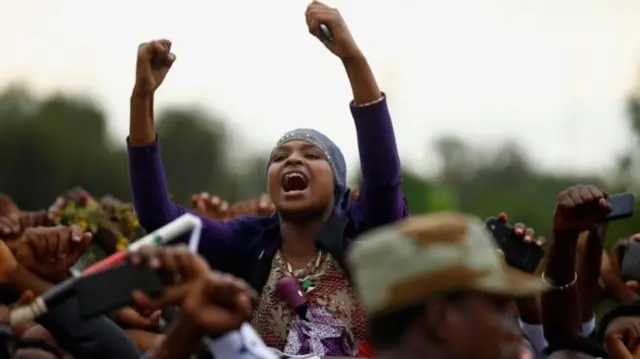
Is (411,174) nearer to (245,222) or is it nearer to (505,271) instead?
(245,222)

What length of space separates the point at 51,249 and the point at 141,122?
786 millimetres

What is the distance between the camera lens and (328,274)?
211 inches

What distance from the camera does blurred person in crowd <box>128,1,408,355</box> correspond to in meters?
5.25

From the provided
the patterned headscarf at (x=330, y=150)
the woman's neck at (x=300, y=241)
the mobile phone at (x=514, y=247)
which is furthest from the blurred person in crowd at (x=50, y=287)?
the mobile phone at (x=514, y=247)

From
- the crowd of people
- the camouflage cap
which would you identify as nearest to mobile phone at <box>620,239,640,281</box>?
the crowd of people

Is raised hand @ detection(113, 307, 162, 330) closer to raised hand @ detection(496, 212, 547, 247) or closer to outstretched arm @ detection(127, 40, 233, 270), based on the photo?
outstretched arm @ detection(127, 40, 233, 270)

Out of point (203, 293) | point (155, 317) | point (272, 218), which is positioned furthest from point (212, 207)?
point (203, 293)

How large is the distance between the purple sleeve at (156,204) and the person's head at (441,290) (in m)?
1.70

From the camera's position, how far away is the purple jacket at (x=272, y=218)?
5262 millimetres

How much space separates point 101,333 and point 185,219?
1.32m

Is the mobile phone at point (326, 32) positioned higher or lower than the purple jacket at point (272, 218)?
higher

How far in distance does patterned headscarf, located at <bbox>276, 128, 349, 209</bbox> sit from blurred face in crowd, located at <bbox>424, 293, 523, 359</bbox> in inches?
73.1

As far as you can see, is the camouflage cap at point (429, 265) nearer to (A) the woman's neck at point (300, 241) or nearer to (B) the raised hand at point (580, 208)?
(A) the woman's neck at point (300, 241)

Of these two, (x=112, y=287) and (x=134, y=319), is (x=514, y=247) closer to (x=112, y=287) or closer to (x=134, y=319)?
(x=134, y=319)
